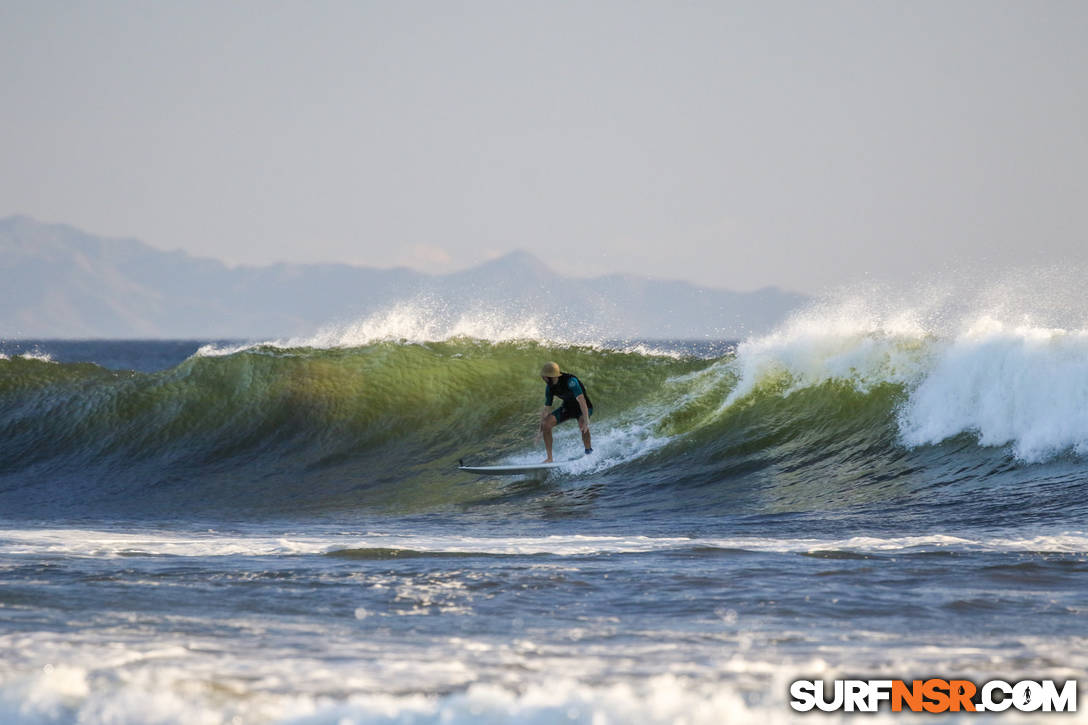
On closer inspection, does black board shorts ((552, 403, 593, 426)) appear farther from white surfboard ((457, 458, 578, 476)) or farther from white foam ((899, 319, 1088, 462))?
white foam ((899, 319, 1088, 462))

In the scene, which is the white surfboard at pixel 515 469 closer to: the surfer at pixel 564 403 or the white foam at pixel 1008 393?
the surfer at pixel 564 403

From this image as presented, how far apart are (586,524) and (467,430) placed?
624cm

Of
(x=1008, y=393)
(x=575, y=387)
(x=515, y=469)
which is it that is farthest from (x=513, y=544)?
(x=1008, y=393)

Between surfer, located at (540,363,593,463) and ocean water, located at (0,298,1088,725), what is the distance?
1.62 ft

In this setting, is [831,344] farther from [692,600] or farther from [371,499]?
[692,600]

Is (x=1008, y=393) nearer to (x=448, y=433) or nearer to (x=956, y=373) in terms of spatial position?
(x=956, y=373)

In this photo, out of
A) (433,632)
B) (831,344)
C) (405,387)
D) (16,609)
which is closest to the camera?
(433,632)

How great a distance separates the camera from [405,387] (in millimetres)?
17312

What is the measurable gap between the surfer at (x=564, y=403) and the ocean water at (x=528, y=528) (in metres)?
0.49

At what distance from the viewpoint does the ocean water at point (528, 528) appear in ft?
14.1

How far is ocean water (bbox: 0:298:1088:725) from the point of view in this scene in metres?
4.29

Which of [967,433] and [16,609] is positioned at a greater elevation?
[967,433]

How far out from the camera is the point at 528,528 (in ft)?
31.0

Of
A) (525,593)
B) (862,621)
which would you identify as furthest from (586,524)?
(862,621)
